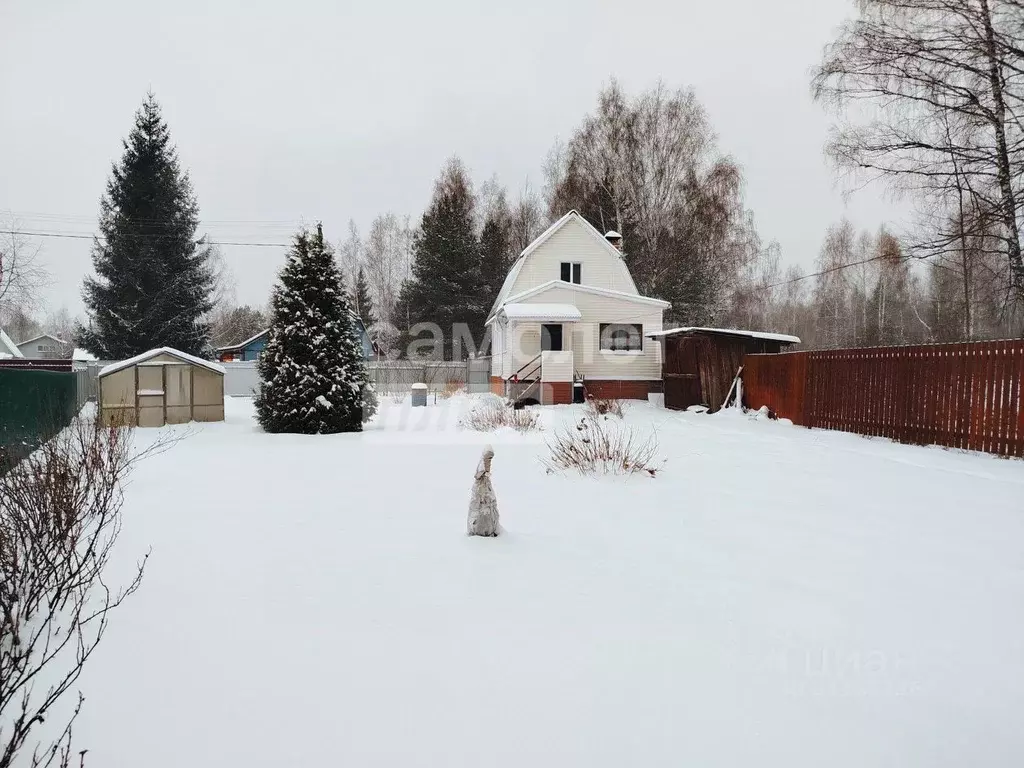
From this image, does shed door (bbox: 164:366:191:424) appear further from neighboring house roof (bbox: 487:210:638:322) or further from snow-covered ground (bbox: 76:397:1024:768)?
neighboring house roof (bbox: 487:210:638:322)

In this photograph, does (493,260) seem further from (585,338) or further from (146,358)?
(146,358)

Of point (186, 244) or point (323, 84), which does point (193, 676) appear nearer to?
point (323, 84)

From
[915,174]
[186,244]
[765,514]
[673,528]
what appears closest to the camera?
[673,528]

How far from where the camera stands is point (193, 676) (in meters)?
2.62

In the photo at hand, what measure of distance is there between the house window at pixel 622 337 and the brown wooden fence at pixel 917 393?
828 centimetres

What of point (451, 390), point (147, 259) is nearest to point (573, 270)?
point (451, 390)

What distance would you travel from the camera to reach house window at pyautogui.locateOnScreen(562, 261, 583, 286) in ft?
76.3

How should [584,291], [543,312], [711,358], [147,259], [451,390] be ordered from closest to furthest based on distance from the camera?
[711,358] < [543,312] < [584,291] < [451,390] < [147,259]

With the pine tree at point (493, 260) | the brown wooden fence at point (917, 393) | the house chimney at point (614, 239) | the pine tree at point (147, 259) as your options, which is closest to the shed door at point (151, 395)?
the pine tree at point (147, 259)

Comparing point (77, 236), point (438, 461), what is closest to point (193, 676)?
point (438, 461)

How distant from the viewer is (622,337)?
21156mm

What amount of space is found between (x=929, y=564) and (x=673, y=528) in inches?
70.5

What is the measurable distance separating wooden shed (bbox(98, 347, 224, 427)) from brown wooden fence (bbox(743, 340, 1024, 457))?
Result: 45.6 ft

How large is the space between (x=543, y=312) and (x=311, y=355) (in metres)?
8.98
